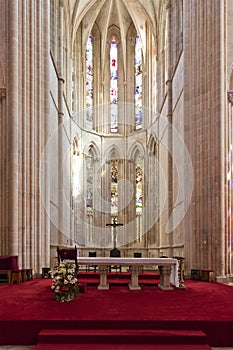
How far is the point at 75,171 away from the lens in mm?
30125

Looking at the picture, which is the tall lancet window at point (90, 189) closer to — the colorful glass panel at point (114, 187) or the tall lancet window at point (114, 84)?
the colorful glass panel at point (114, 187)

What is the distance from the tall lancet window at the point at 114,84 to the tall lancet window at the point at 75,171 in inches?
156

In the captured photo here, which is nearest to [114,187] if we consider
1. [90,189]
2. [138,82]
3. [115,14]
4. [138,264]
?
[90,189]

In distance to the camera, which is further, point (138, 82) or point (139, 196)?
point (138, 82)

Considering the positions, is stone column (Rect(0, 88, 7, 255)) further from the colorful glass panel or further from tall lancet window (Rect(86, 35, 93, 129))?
tall lancet window (Rect(86, 35, 93, 129))

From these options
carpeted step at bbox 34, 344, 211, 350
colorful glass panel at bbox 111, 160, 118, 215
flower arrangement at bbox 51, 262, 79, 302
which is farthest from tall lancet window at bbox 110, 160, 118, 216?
carpeted step at bbox 34, 344, 211, 350

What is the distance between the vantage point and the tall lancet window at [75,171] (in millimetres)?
29677

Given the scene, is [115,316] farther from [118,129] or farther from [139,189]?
[118,129]

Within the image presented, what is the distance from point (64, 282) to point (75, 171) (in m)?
21.0

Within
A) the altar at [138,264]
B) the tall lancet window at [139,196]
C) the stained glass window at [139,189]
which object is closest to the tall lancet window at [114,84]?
the tall lancet window at [139,196]

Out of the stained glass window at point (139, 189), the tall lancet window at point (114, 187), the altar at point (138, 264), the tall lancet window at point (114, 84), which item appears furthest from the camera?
the tall lancet window at point (114, 84)

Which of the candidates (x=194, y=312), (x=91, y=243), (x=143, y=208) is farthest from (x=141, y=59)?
(x=194, y=312)

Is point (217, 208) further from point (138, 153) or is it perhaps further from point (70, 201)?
point (138, 153)

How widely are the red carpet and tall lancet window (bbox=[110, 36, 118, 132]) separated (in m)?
24.0
